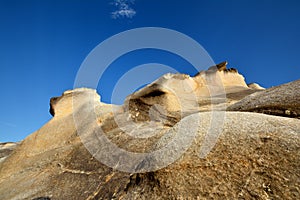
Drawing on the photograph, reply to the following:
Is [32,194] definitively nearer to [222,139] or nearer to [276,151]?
[222,139]

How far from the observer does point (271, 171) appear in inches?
163

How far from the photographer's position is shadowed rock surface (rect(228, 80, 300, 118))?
6695 millimetres

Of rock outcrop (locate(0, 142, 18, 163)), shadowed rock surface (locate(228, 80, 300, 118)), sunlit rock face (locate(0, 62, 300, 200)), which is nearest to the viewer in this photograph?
sunlit rock face (locate(0, 62, 300, 200))

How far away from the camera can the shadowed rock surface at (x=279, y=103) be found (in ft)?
22.0

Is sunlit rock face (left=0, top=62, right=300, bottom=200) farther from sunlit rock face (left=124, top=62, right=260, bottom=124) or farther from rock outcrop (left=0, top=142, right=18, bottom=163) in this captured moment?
rock outcrop (left=0, top=142, right=18, bottom=163)

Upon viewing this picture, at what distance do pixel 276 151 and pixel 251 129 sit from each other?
793 mm

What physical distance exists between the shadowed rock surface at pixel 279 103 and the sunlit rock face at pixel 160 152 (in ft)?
0.12

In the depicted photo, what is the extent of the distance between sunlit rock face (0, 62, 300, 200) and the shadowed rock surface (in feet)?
0.12

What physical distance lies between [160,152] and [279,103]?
432 cm

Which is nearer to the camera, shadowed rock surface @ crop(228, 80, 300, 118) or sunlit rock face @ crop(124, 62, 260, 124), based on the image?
shadowed rock surface @ crop(228, 80, 300, 118)

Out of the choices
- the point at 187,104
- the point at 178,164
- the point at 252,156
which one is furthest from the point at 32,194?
the point at 187,104

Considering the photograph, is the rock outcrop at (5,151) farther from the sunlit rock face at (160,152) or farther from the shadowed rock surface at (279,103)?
the shadowed rock surface at (279,103)

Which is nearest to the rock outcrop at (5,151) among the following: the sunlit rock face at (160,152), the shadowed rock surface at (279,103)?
the sunlit rock face at (160,152)

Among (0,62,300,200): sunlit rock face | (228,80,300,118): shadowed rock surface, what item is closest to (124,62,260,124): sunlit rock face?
(0,62,300,200): sunlit rock face
